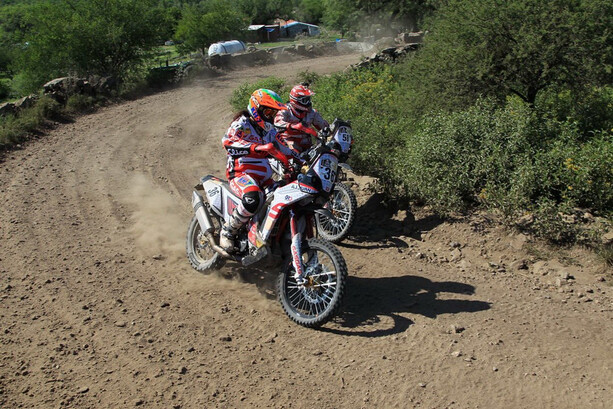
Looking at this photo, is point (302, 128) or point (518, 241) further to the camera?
point (302, 128)

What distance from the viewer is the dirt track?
4.74 metres

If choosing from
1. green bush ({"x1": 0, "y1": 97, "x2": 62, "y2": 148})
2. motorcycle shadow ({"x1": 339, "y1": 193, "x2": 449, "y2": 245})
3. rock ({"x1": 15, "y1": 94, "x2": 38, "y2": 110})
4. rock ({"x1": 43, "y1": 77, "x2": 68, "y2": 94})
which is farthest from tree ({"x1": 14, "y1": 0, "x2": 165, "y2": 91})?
motorcycle shadow ({"x1": 339, "y1": 193, "x2": 449, "y2": 245})

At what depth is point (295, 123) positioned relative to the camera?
28.6 ft

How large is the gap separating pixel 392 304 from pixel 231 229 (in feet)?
6.78

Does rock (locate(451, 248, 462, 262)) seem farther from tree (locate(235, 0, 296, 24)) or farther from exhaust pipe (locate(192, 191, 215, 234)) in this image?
tree (locate(235, 0, 296, 24))

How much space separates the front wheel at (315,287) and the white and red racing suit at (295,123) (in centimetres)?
321

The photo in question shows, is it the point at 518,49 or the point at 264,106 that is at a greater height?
the point at 264,106

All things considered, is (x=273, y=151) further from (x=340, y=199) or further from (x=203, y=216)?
(x=340, y=199)

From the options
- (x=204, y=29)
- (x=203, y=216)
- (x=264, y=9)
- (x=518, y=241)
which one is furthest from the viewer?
(x=264, y=9)

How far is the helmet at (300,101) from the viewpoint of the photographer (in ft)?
28.1

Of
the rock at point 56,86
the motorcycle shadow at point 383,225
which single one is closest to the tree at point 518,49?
the motorcycle shadow at point 383,225

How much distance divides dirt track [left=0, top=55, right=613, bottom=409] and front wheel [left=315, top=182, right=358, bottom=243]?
10.7 inches

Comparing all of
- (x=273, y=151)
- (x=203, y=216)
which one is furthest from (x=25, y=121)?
(x=273, y=151)

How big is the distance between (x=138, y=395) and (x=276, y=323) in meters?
1.64
